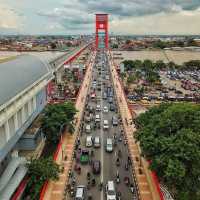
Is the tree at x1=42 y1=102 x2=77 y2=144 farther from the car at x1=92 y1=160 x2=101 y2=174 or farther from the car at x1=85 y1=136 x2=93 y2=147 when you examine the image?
the car at x1=92 y1=160 x2=101 y2=174

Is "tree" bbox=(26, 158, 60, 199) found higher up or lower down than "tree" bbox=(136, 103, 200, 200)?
lower down

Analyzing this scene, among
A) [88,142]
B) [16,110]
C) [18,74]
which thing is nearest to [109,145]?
[88,142]

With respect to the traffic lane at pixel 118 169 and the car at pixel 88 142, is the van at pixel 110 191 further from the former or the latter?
the car at pixel 88 142

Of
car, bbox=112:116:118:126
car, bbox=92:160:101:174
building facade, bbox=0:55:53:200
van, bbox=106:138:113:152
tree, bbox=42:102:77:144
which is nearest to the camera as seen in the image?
building facade, bbox=0:55:53:200

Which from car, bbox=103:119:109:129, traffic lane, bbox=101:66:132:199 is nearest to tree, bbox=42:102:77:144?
car, bbox=103:119:109:129

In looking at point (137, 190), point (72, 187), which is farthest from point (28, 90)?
point (137, 190)

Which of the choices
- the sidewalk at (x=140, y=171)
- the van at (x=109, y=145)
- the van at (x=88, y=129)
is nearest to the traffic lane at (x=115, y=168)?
the van at (x=109, y=145)
